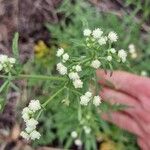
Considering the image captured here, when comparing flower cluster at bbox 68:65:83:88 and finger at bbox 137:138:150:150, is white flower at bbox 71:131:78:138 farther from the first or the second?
flower cluster at bbox 68:65:83:88

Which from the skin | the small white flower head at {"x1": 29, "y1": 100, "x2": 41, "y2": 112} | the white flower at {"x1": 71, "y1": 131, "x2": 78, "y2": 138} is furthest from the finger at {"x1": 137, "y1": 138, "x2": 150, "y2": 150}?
the small white flower head at {"x1": 29, "y1": 100, "x2": 41, "y2": 112}

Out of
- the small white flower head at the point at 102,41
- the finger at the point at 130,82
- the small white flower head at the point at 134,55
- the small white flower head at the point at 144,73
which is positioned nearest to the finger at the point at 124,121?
the finger at the point at 130,82

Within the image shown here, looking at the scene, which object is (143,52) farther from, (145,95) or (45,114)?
(45,114)

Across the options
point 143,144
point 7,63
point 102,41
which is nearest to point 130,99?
point 143,144

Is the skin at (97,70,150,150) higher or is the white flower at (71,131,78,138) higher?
the skin at (97,70,150,150)

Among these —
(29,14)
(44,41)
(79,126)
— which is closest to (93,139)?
(79,126)

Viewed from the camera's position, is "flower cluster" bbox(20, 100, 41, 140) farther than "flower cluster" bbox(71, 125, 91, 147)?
No
